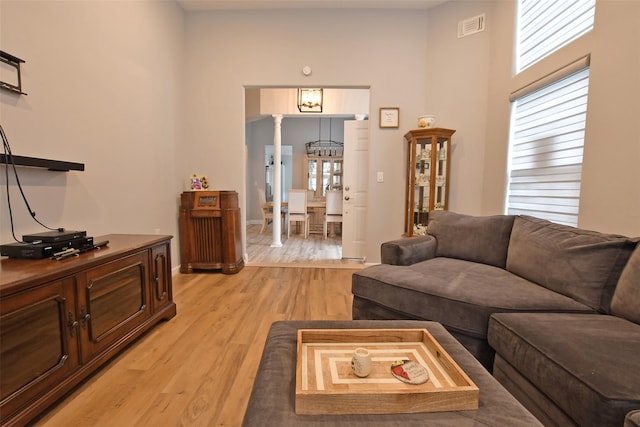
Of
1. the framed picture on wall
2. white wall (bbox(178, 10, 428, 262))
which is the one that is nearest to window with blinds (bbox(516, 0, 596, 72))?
white wall (bbox(178, 10, 428, 262))

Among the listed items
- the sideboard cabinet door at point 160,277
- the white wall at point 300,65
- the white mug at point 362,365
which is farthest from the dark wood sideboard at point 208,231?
Result: the white mug at point 362,365

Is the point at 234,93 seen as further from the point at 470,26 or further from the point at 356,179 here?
the point at 470,26

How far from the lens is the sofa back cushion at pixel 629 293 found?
4.21 feet

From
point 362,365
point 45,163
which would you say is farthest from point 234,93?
point 362,365

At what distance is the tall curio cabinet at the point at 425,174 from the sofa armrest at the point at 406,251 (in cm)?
110

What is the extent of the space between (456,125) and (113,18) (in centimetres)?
343

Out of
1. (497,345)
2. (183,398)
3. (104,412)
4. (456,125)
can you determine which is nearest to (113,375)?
(104,412)

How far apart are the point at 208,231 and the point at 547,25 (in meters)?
3.72

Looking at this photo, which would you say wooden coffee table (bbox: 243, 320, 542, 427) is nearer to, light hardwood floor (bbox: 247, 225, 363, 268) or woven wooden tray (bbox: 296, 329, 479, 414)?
woven wooden tray (bbox: 296, 329, 479, 414)

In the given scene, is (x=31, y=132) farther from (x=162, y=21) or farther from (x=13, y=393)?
(x=162, y=21)

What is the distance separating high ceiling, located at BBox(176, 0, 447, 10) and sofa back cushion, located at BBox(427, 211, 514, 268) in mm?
2536

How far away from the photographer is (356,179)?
13.3ft

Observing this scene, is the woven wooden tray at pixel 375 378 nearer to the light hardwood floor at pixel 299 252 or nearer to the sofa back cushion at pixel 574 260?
the sofa back cushion at pixel 574 260

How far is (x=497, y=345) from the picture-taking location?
4.39 feet
